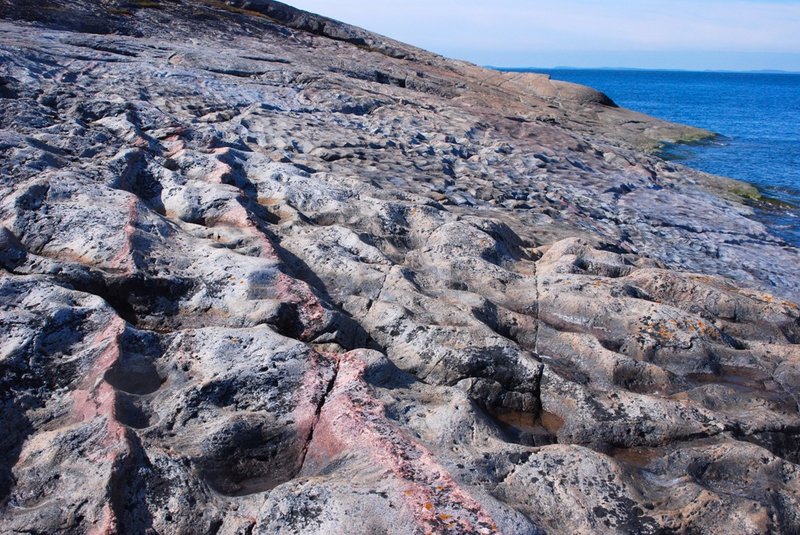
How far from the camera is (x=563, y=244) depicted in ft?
38.7

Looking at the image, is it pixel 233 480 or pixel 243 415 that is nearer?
pixel 233 480

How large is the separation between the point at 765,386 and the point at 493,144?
14190 millimetres

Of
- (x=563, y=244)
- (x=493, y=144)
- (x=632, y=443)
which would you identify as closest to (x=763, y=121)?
(x=493, y=144)

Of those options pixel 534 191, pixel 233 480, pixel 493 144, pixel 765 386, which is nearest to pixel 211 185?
pixel 233 480

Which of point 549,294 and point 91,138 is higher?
point 91,138

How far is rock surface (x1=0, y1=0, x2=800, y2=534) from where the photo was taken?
535cm

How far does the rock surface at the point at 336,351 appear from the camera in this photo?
5352 mm

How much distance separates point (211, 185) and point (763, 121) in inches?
2906

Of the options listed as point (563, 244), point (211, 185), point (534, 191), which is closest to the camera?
point (211, 185)

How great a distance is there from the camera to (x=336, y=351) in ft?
24.2

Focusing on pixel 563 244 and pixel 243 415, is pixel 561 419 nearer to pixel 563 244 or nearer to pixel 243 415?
pixel 243 415

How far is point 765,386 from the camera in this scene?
861cm

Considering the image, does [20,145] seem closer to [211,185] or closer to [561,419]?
[211,185]

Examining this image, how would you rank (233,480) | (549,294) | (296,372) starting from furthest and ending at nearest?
(549,294), (296,372), (233,480)
